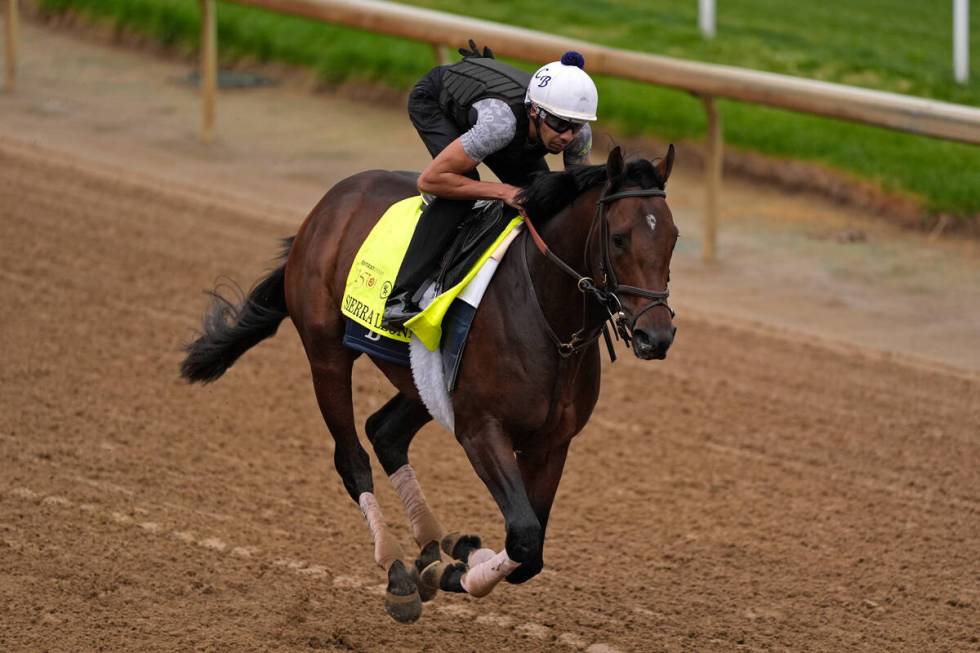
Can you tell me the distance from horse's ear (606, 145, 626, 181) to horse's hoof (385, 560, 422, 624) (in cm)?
177

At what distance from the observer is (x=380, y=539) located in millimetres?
5922

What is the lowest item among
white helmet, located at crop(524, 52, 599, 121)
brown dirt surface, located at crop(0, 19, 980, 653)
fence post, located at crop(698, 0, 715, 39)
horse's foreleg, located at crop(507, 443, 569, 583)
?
brown dirt surface, located at crop(0, 19, 980, 653)

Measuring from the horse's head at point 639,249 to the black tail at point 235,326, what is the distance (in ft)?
7.01

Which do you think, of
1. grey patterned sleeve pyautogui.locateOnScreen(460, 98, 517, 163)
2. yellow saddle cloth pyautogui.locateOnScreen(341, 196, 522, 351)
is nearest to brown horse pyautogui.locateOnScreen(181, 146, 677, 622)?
yellow saddle cloth pyautogui.locateOnScreen(341, 196, 522, 351)

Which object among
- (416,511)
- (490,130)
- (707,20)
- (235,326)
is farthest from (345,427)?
(707,20)

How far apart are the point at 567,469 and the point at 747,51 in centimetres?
708

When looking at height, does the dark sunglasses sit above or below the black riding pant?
above

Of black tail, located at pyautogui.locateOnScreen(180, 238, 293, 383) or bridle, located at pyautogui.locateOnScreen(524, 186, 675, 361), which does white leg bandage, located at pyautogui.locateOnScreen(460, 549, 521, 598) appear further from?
black tail, located at pyautogui.locateOnScreen(180, 238, 293, 383)

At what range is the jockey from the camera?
5223mm

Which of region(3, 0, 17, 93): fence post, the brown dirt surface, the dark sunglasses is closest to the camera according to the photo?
the dark sunglasses

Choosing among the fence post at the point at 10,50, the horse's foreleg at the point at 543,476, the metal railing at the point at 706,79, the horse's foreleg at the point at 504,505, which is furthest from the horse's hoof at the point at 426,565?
the fence post at the point at 10,50

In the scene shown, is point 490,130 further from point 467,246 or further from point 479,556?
point 479,556

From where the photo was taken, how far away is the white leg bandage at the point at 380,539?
5.86 m

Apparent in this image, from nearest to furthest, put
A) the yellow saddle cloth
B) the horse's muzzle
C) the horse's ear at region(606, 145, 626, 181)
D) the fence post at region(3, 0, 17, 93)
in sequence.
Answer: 1. the horse's muzzle
2. the horse's ear at region(606, 145, 626, 181)
3. the yellow saddle cloth
4. the fence post at region(3, 0, 17, 93)
